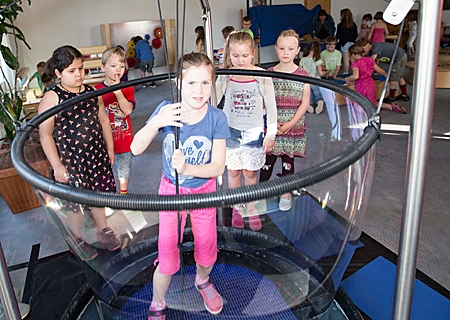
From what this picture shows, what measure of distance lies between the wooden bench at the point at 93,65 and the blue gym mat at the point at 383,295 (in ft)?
11.7

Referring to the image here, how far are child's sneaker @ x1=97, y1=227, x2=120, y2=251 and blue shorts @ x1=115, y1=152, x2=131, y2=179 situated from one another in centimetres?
79

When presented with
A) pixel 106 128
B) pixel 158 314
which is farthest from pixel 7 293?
pixel 106 128

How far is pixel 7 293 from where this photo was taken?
2.65ft

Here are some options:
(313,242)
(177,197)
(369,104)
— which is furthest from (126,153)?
(177,197)

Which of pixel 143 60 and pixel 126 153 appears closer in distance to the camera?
pixel 126 153

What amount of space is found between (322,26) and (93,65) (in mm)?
3729

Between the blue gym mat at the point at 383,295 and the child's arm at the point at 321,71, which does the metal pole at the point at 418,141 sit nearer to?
the blue gym mat at the point at 383,295

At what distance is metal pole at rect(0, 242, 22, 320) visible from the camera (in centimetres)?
80

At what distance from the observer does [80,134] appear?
1.49m

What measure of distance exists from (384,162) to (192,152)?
191cm

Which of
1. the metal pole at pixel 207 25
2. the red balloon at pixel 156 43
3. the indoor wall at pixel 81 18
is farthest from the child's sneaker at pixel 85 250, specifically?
the red balloon at pixel 156 43

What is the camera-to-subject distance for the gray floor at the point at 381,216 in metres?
1.60

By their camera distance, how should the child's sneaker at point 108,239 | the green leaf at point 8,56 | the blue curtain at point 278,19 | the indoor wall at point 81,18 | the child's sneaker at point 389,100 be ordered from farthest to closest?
the blue curtain at point 278,19, the indoor wall at point 81,18, the child's sneaker at point 389,100, the green leaf at point 8,56, the child's sneaker at point 108,239

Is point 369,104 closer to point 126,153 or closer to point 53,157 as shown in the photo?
point 53,157
